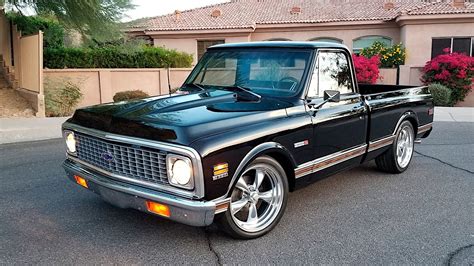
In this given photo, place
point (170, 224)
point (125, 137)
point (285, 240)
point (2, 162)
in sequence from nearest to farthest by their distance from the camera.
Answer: point (125, 137)
point (285, 240)
point (170, 224)
point (2, 162)

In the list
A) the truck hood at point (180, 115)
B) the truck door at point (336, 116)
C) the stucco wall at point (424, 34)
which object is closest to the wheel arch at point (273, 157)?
the truck door at point (336, 116)

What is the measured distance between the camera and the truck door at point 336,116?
4445 mm

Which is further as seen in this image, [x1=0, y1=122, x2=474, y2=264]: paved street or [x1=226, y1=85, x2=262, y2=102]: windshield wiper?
[x1=226, y1=85, x2=262, y2=102]: windshield wiper

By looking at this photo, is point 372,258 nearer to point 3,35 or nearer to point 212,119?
point 212,119

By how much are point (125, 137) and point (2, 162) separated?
4.51 metres

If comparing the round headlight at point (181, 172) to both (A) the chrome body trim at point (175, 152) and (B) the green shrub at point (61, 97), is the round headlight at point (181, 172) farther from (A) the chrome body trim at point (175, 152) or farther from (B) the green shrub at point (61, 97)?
(B) the green shrub at point (61, 97)

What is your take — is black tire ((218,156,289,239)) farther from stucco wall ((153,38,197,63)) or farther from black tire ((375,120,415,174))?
stucco wall ((153,38,197,63))

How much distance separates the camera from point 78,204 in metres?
4.78

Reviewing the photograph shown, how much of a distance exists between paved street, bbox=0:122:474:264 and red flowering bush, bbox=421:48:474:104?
12.3m

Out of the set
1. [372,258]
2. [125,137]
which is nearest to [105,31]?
[125,137]

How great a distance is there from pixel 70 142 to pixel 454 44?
72.6 ft

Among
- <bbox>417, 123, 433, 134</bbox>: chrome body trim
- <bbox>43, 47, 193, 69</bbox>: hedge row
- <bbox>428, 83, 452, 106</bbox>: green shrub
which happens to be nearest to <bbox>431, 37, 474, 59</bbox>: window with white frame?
<bbox>428, 83, 452, 106</bbox>: green shrub

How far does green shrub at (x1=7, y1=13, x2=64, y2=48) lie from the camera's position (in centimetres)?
1574

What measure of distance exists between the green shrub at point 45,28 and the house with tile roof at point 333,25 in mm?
4123
